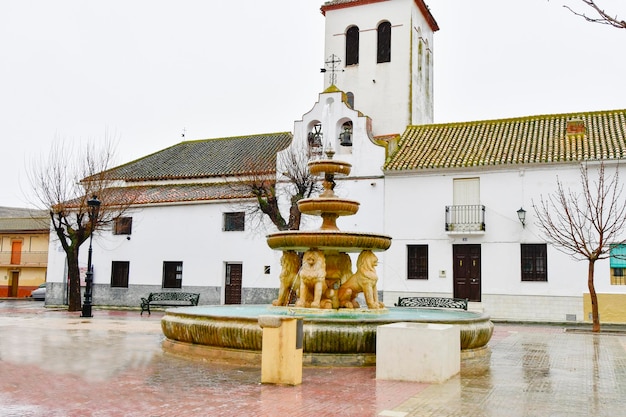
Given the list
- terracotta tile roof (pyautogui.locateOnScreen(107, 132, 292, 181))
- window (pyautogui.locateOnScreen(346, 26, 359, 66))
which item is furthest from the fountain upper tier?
window (pyautogui.locateOnScreen(346, 26, 359, 66))

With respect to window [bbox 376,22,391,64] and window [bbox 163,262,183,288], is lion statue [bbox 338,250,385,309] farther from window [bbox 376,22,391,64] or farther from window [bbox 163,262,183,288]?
window [bbox 376,22,391,64]

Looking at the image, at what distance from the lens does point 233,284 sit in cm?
3066

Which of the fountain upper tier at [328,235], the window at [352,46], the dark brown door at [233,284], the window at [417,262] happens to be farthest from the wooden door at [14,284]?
the fountain upper tier at [328,235]

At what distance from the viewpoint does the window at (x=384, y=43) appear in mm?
34469

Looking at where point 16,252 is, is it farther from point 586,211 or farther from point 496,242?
point 586,211

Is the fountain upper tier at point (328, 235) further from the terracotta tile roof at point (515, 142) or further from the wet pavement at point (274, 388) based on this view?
the terracotta tile roof at point (515, 142)

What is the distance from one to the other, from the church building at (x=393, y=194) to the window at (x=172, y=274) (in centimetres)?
5

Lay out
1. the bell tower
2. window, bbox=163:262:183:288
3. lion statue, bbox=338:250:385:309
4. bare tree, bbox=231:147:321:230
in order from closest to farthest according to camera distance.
Answer: 1. lion statue, bbox=338:250:385:309
2. bare tree, bbox=231:147:321:230
3. window, bbox=163:262:183:288
4. the bell tower

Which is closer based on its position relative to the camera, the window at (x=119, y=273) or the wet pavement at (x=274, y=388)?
the wet pavement at (x=274, y=388)

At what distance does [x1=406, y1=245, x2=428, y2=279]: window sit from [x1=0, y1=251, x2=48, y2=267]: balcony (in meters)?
32.1

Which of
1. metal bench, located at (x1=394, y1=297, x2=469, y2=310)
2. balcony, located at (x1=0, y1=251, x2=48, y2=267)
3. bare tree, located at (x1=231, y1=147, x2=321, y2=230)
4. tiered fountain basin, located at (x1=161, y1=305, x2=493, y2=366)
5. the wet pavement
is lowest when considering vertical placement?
the wet pavement

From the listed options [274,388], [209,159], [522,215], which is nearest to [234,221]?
[209,159]

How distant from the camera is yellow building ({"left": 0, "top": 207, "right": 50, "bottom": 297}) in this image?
4941 centimetres

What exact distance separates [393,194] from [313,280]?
15.6m
